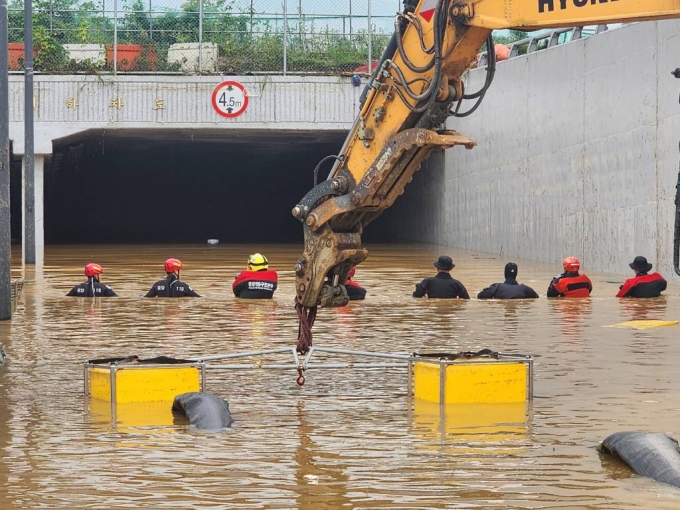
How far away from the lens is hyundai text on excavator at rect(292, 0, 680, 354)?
10914 mm

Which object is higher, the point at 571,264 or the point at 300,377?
the point at 571,264

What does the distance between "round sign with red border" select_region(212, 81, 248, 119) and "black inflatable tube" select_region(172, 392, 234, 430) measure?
92.3 feet

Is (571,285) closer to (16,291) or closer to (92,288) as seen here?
(92,288)

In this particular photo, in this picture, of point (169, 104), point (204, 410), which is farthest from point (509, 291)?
point (169, 104)

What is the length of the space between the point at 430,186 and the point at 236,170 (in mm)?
15616

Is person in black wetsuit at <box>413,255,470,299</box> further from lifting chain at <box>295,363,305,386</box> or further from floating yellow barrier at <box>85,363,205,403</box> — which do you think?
floating yellow barrier at <box>85,363,205,403</box>

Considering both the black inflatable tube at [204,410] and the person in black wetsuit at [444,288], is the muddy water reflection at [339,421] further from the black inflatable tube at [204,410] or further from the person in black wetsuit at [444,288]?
the person in black wetsuit at [444,288]

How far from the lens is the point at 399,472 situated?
836cm

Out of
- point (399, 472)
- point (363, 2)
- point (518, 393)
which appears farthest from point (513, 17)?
point (363, 2)

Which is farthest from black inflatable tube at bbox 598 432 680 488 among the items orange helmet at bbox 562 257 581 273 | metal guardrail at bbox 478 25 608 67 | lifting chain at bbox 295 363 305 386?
metal guardrail at bbox 478 25 608 67

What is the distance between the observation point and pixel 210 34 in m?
40.7

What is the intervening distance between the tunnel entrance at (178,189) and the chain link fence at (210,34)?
4.73 m

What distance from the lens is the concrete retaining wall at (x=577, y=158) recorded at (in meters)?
26.4

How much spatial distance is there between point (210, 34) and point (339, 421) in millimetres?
31552
